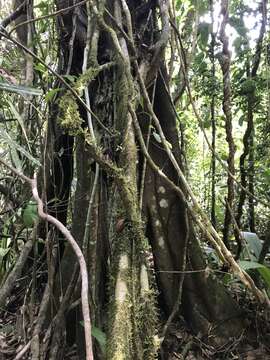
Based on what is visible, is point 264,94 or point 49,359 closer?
point 49,359

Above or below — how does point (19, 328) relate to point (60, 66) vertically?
below

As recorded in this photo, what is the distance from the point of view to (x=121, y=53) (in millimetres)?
1971

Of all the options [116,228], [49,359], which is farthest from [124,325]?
[49,359]

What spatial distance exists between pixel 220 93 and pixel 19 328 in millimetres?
A: 2186

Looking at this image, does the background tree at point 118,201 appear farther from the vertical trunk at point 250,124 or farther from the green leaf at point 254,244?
the green leaf at point 254,244

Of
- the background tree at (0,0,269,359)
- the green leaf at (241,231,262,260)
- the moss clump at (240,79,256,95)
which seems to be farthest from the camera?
the moss clump at (240,79,256,95)

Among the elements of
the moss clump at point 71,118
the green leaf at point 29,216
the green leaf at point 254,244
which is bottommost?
the green leaf at point 254,244

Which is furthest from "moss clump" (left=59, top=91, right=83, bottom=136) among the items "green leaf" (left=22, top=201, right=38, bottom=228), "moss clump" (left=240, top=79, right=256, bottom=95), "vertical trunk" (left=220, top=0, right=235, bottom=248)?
"moss clump" (left=240, top=79, right=256, bottom=95)

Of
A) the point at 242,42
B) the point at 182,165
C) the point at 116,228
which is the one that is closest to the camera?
the point at 116,228

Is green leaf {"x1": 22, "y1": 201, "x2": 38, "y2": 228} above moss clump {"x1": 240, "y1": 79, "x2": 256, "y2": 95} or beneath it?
beneath

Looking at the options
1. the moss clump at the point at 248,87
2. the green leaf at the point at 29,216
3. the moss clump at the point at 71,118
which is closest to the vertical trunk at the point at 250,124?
the moss clump at the point at 248,87

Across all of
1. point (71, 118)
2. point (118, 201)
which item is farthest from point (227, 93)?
point (71, 118)

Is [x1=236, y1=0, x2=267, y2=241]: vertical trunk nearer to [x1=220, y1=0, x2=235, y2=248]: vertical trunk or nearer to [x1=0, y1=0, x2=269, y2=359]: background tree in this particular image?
[x1=0, y1=0, x2=269, y2=359]: background tree

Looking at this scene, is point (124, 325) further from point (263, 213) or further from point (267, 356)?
point (263, 213)
